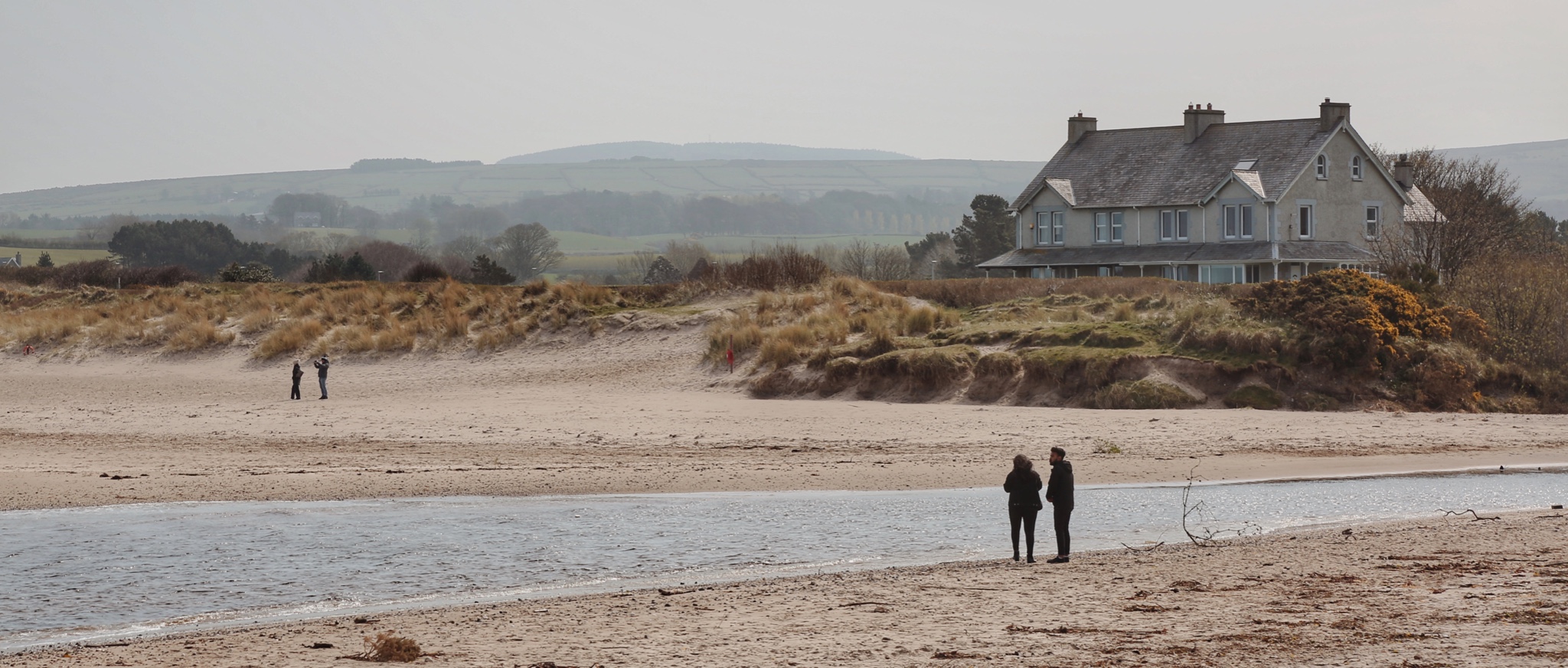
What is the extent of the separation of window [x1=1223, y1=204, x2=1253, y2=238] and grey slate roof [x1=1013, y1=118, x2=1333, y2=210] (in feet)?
2.99

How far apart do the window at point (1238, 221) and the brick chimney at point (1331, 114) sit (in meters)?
4.10

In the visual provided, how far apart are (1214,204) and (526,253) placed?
7323cm

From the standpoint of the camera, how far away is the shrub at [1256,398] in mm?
25656

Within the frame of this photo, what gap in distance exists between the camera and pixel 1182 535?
590 inches

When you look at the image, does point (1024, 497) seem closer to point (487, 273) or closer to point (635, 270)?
point (487, 273)

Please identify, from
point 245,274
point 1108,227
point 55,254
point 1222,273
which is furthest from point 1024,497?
point 55,254

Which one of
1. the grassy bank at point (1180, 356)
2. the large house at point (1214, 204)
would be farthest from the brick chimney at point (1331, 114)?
the grassy bank at point (1180, 356)

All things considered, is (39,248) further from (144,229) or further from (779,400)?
(779,400)

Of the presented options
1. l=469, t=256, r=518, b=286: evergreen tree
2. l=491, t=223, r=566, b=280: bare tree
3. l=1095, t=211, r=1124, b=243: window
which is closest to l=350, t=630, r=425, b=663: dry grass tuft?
l=469, t=256, r=518, b=286: evergreen tree

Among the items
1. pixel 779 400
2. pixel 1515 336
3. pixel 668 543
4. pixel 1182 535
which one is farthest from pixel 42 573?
pixel 1515 336

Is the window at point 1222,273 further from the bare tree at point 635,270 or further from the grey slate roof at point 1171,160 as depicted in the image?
the bare tree at point 635,270

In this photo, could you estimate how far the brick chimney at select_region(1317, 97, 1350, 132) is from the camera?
49156 mm

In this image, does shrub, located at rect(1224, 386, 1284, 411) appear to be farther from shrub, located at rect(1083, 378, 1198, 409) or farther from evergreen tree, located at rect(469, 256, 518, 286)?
evergreen tree, located at rect(469, 256, 518, 286)

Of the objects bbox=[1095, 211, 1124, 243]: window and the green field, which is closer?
bbox=[1095, 211, 1124, 243]: window
